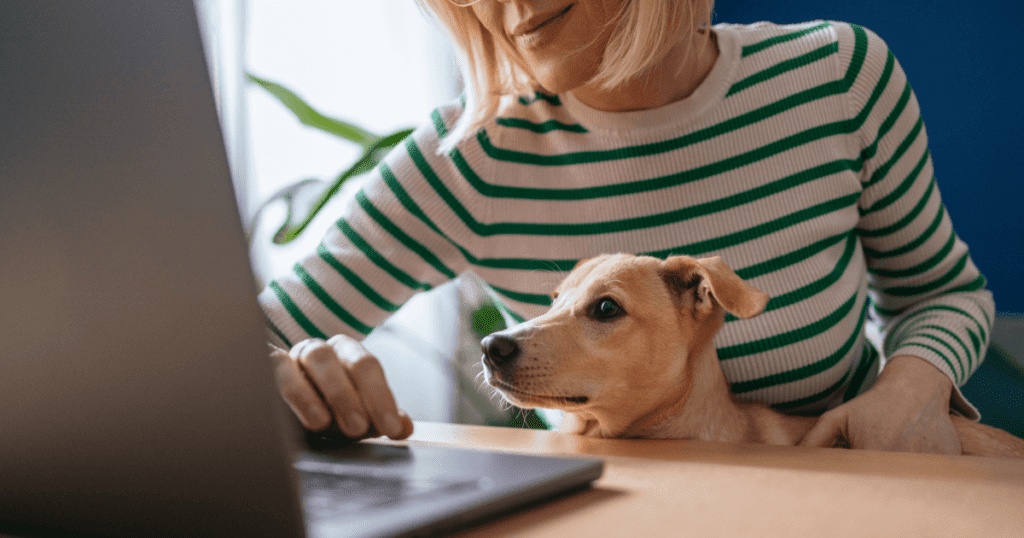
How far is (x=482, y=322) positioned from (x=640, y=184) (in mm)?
966

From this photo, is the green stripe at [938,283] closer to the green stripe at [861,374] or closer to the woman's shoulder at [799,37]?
the green stripe at [861,374]

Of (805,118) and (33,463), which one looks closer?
(33,463)

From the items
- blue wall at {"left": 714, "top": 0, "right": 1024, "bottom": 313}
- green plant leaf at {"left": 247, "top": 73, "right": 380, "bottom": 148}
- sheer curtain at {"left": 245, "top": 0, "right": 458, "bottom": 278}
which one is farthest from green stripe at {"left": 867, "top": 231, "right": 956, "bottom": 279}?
sheer curtain at {"left": 245, "top": 0, "right": 458, "bottom": 278}

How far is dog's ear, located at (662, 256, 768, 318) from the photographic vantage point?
0.82 meters

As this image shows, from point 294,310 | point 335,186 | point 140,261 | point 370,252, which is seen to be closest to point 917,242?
point 370,252

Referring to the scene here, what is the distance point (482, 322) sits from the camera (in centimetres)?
195

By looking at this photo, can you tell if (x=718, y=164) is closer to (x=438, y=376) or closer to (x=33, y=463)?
(x=33, y=463)

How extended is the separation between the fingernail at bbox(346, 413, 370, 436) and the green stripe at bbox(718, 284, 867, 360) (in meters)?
0.60

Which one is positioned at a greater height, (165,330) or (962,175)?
(165,330)

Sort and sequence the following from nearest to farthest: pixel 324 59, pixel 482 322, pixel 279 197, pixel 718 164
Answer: pixel 718 164 → pixel 279 197 → pixel 482 322 → pixel 324 59

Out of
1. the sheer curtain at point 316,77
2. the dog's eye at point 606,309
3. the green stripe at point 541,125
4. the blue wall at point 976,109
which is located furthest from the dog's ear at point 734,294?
Answer: the sheer curtain at point 316,77

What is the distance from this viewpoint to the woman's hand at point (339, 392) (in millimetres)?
606

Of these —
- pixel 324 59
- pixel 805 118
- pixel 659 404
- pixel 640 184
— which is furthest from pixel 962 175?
pixel 324 59

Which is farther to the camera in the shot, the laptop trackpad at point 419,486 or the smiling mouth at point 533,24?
the smiling mouth at point 533,24
